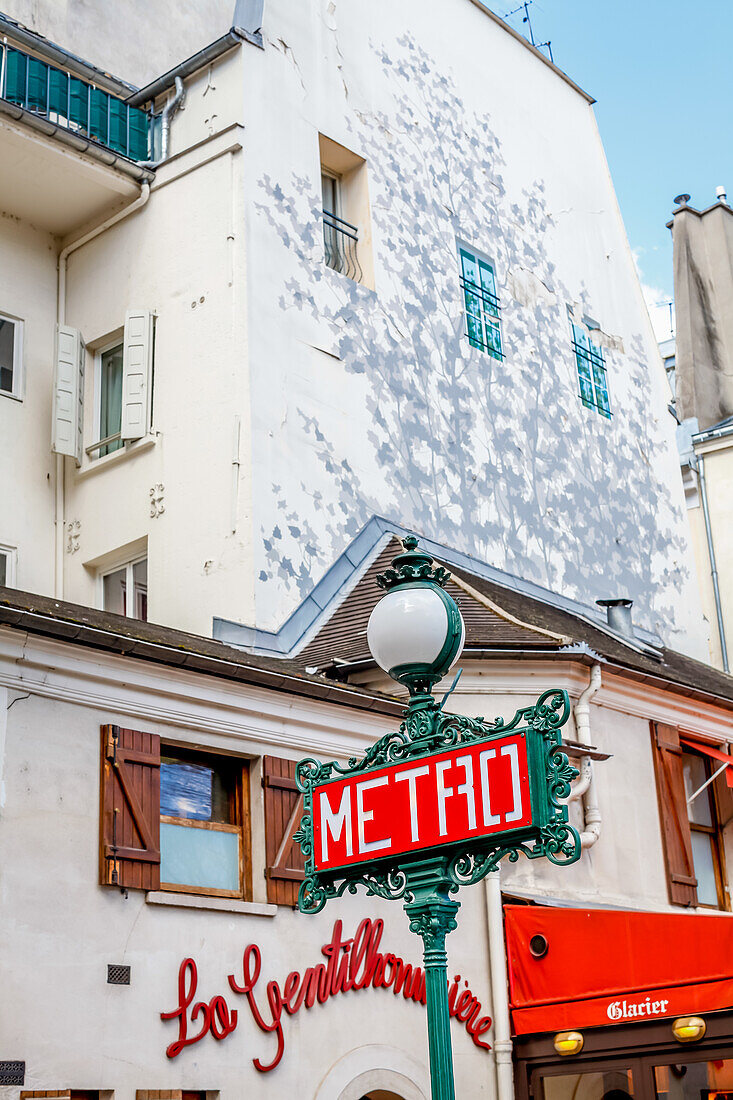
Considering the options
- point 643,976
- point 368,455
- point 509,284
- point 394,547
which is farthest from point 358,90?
point 643,976

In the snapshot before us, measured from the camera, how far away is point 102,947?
9.20 meters

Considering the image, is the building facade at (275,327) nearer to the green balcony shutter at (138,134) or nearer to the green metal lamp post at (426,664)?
the green balcony shutter at (138,134)

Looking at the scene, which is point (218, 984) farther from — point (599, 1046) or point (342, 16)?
point (342, 16)

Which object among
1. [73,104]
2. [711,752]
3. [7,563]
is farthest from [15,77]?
[711,752]

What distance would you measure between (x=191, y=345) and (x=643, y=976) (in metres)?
7.78

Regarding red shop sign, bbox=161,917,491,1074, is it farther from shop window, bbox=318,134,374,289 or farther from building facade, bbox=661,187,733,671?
building facade, bbox=661,187,733,671

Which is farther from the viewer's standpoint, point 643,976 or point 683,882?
point 683,882

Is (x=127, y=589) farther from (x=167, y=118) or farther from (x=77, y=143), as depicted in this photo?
(x=167, y=118)

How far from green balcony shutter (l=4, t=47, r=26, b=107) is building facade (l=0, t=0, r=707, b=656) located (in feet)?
0.08

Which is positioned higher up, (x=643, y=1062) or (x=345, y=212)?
(x=345, y=212)

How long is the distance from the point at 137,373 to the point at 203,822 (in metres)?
6.24

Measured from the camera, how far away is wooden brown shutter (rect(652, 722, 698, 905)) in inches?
567

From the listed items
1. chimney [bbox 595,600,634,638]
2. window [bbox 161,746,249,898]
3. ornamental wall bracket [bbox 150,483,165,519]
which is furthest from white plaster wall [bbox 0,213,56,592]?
chimney [bbox 595,600,634,638]

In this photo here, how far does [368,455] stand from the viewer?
15805 millimetres
